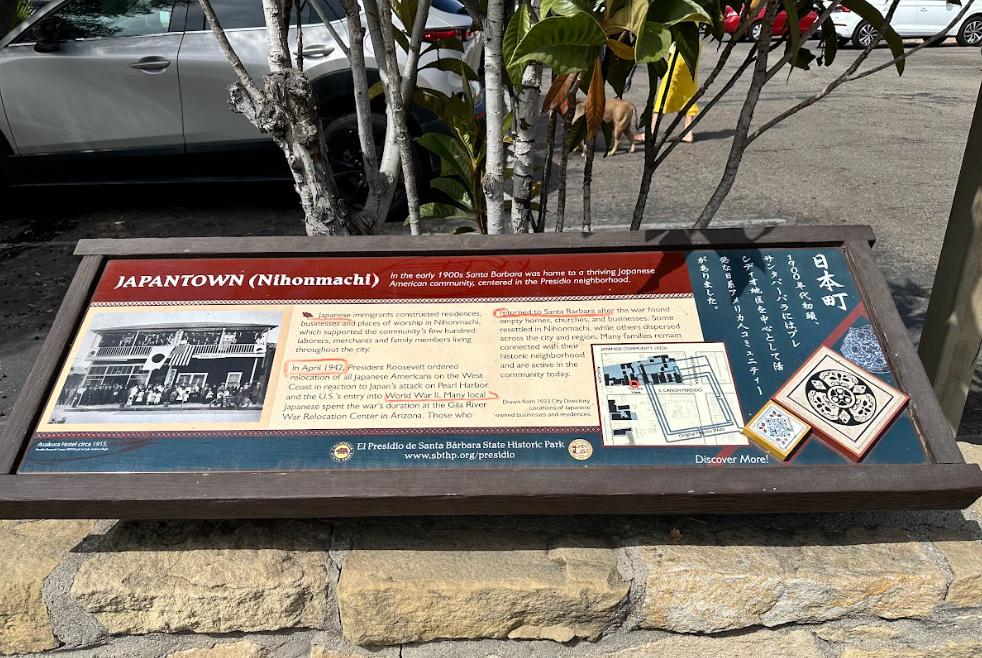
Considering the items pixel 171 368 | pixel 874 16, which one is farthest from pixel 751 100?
pixel 171 368

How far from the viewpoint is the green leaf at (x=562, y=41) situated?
1.56 m

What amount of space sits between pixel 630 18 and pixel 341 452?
1.13 m

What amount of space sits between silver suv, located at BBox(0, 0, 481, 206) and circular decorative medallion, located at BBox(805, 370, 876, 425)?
156 inches

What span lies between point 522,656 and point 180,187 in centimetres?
580

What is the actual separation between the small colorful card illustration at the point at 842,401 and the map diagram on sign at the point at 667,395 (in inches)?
5.7

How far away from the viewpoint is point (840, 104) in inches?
365

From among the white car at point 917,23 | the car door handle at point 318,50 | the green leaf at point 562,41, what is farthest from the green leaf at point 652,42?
the white car at point 917,23

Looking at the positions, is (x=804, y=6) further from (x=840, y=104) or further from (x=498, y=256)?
(x=840, y=104)

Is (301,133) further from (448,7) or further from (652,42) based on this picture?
(448,7)

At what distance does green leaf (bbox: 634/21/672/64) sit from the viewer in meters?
1.48

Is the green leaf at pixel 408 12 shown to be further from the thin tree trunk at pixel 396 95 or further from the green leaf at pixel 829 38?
the green leaf at pixel 829 38

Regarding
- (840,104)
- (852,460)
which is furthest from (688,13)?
(840,104)

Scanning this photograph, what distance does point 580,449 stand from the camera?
5.54ft

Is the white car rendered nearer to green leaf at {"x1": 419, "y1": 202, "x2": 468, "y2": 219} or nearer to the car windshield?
the car windshield
